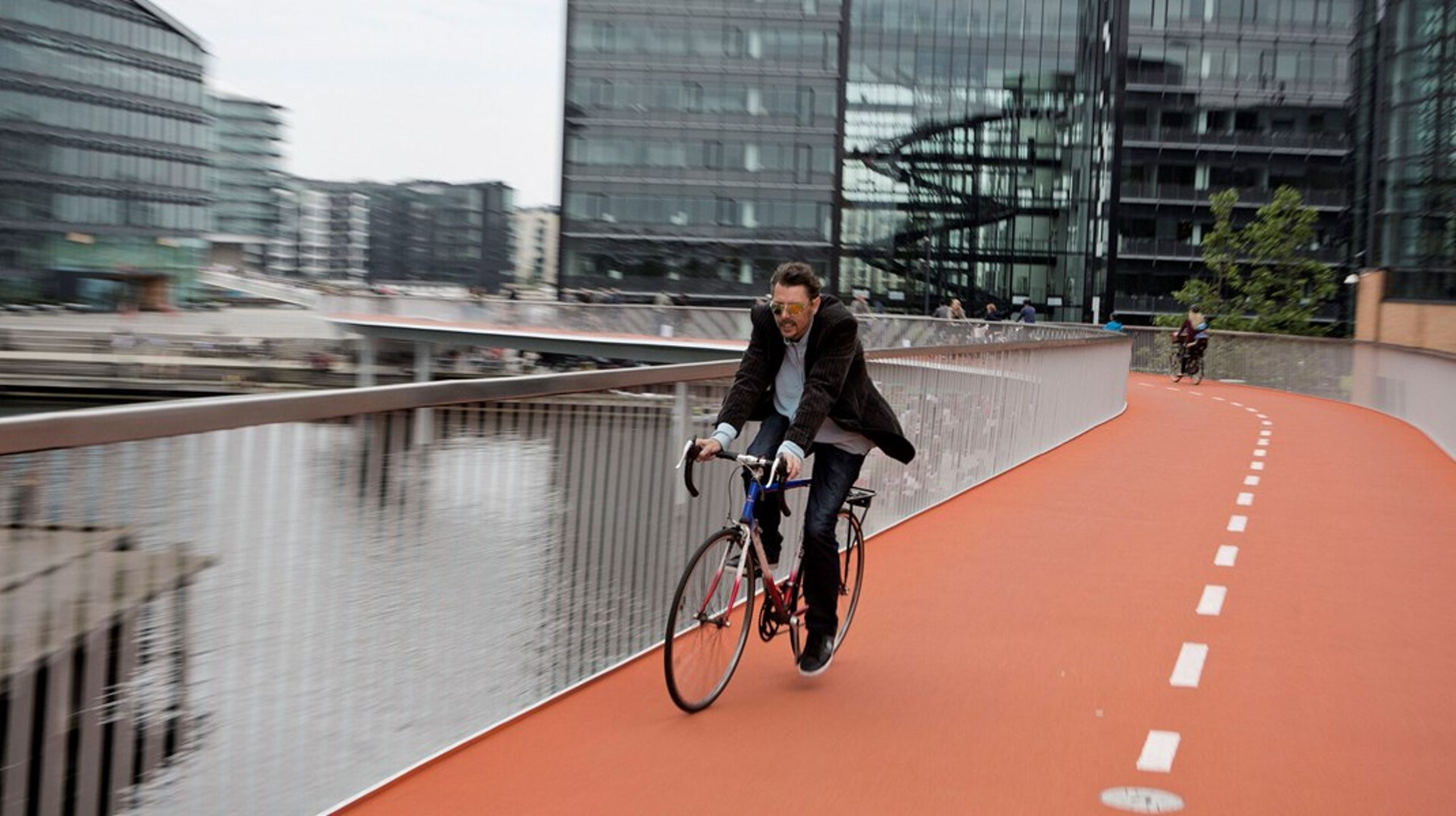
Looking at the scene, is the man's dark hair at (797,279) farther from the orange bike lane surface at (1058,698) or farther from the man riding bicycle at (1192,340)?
the man riding bicycle at (1192,340)

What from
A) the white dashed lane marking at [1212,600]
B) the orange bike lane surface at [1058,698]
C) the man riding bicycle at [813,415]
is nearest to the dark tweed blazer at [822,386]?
the man riding bicycle at [813,415]

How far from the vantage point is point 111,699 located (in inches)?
143

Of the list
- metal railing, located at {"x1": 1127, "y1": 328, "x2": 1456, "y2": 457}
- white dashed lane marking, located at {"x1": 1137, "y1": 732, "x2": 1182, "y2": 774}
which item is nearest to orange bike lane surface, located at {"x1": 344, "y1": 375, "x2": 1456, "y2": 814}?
white dashed lane marking, located at {"x1": 1137, "y1": 732, "x2": 1182, "y2": 774}

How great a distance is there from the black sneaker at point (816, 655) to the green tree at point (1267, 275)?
57.7 meters

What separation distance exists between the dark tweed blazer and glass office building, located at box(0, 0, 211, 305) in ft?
313

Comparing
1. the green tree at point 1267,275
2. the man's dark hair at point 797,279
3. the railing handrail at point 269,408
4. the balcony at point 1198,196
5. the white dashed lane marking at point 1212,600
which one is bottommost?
the white dashed lane marking at point 1212,600

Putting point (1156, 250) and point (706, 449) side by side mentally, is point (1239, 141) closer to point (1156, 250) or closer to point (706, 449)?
point (1156, 250)

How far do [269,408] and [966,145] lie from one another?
86.3m

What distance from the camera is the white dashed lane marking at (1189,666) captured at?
6.73 meters

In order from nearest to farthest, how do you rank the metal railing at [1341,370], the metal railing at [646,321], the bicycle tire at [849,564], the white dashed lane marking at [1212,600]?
1. the bicycle tire at [849,564]
2. the white dashed lane marking at [1212,600]
3. the metal railing at [1341,370]
4. the metal railing at [646,321]

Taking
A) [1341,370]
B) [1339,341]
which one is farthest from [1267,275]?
[1341,370]

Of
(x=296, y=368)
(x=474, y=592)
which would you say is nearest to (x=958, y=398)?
(x=474, y=592)

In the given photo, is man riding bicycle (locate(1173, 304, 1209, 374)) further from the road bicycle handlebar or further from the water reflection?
the road bicycle handlebar

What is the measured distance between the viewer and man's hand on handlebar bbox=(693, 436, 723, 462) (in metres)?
5.82
